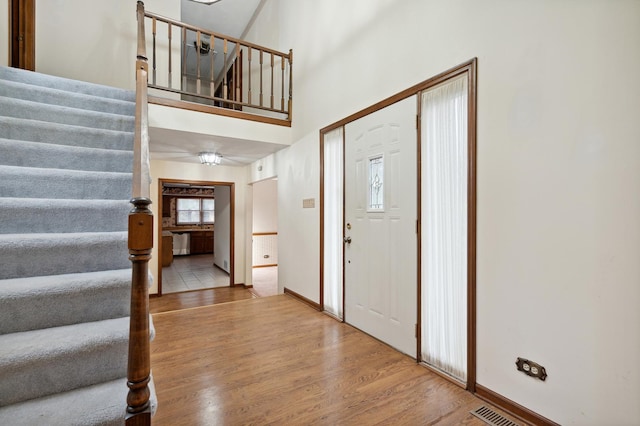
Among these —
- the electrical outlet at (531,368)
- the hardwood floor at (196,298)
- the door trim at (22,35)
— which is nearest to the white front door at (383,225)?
the electrical outlet at (531,368)

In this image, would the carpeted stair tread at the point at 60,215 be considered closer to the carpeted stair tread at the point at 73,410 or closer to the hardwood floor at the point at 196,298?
the carpeted stair tread at the point at 73,410

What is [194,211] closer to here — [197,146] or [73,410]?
[197,146]

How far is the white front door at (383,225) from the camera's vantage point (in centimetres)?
244

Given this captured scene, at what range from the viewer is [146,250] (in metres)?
→ 0.90

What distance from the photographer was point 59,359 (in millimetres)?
1243

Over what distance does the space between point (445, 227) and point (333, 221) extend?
1466 mm

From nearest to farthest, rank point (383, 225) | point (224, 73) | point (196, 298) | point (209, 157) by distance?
point (383, 225), point (224, 73), point (209, 157), point (196, 298)

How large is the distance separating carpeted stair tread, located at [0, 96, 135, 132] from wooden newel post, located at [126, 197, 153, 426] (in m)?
2.41

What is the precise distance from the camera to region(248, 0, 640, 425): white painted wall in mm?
1365

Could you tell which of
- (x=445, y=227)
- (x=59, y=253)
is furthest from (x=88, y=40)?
(x=445, y=227)

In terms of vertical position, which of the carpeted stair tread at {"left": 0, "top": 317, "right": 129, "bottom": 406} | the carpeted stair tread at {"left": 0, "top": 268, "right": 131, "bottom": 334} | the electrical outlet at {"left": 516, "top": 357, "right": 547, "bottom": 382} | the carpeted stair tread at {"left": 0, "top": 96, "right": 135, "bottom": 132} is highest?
the carpeted stair tread at {"left": 0, "top": 96, "right": 135, "bottom": 132}

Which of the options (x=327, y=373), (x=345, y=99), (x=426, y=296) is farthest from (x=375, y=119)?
(x=327, y=373)

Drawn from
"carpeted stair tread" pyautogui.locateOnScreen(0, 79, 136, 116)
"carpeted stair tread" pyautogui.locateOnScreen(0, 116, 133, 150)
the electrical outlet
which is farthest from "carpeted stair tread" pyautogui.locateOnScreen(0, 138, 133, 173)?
the electrical outlet

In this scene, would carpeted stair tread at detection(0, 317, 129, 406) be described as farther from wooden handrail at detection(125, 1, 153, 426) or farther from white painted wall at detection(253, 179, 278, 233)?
white painted wall at detection(253, 179, 278, 233)
